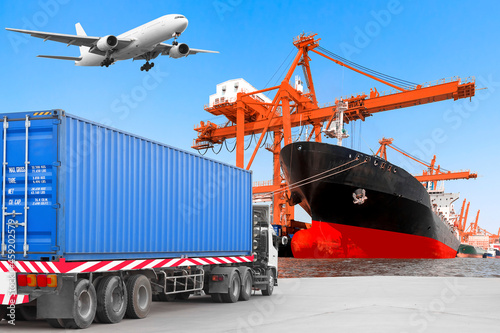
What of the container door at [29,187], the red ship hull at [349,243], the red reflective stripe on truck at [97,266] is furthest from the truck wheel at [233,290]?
the red ship hull at [349,243]

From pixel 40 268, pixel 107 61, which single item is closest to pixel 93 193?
pixel 40 268

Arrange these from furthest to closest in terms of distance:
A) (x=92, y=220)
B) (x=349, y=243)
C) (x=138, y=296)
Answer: (x=349, y=243), (x=138, y=296), (x=92, y=220)

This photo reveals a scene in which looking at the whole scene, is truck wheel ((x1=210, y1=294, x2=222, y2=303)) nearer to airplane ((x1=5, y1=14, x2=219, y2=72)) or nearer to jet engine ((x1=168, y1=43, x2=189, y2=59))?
airplane ((x1=5, y1=14, x2=219, y2=72))

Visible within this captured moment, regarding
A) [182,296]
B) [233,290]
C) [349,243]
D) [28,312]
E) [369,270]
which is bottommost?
[369,270]

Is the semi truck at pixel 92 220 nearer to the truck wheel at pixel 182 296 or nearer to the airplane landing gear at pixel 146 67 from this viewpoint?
the truck wheel at pixel 182 296

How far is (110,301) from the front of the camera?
9234 millimetres

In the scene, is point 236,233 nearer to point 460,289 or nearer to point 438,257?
point 460,289

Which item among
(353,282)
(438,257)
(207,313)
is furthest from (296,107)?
(207,313)

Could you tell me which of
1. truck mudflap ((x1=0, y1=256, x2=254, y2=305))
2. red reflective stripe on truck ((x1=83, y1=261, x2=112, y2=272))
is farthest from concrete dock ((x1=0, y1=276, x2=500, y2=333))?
red reflective stripe on truck ((x1=83, y1=261, x2=112, y2=272))

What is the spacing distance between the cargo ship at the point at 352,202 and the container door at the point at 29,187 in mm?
28803

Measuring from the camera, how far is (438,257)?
48.8 metres

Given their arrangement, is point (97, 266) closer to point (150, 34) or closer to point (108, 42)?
point (150, 34)

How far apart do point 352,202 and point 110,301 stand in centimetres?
2953

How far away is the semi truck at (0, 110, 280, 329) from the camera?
8531mm
